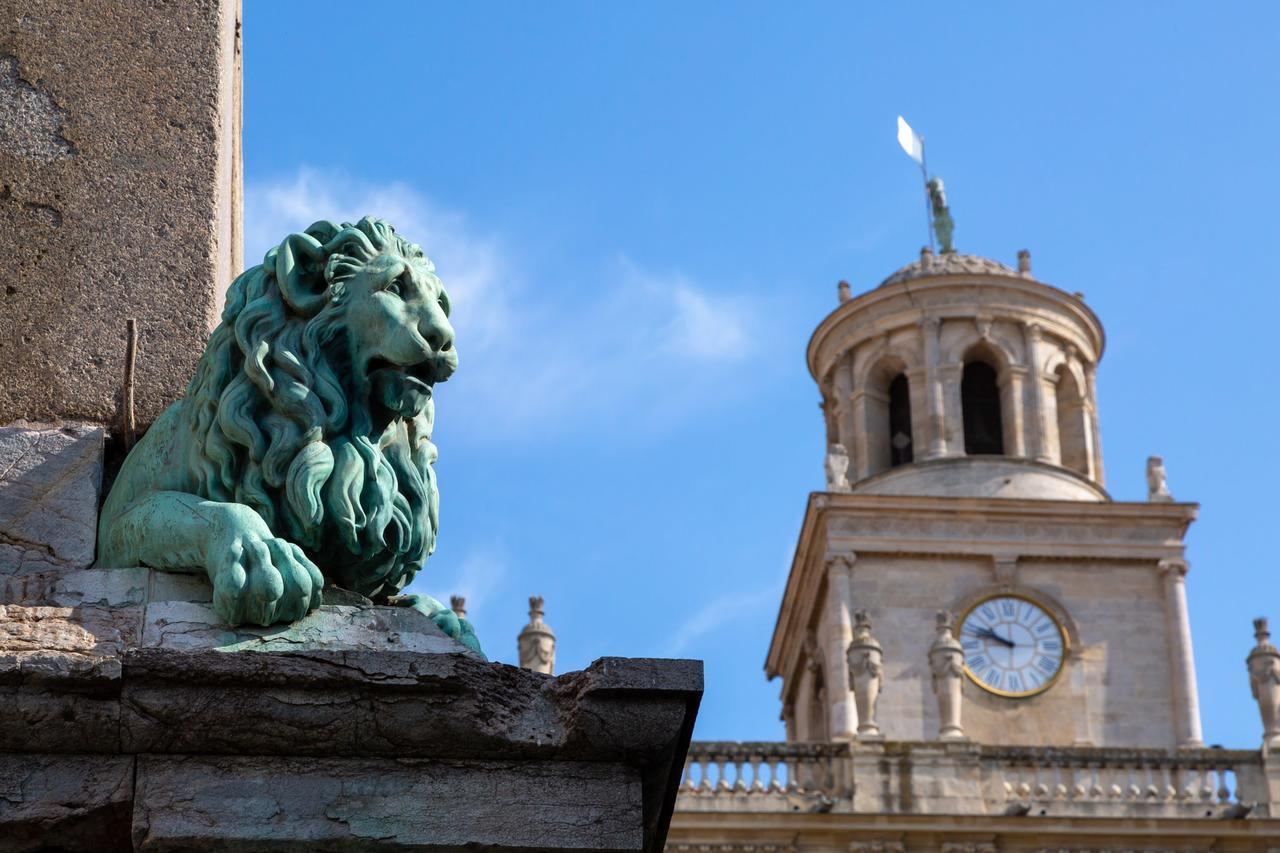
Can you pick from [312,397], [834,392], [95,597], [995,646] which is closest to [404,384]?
[312,397]

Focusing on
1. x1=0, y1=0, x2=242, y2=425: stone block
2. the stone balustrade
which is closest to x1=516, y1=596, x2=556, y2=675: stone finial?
the stone balustrade

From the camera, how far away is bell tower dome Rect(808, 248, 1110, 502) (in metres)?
42.3

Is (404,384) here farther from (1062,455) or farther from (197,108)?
(1062,455)

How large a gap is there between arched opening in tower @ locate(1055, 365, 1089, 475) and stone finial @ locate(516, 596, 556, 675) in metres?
8.57

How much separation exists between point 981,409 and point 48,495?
130 feet

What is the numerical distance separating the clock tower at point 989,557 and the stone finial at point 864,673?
0.70m

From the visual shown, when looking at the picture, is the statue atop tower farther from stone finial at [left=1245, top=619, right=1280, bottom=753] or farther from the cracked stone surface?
the cracked stone surface

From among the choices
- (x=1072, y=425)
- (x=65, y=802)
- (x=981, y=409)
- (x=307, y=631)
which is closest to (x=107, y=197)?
(x=307, y=631)

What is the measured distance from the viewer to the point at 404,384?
4777 mm

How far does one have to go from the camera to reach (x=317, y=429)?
186 inches

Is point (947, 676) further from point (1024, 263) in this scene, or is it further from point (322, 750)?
point (322, 750)

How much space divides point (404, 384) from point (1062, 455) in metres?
39.6

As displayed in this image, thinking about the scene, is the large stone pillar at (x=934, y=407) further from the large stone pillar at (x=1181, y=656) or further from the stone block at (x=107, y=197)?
the stone block at (x=107, y=197)

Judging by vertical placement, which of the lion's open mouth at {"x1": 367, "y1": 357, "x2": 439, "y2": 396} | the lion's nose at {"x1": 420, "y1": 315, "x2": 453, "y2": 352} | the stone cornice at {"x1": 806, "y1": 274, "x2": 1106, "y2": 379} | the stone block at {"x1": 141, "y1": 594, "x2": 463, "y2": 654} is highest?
the stone cornice at {"x1": 806, "y1": 274, "x2": 1106, "y2": 379}
